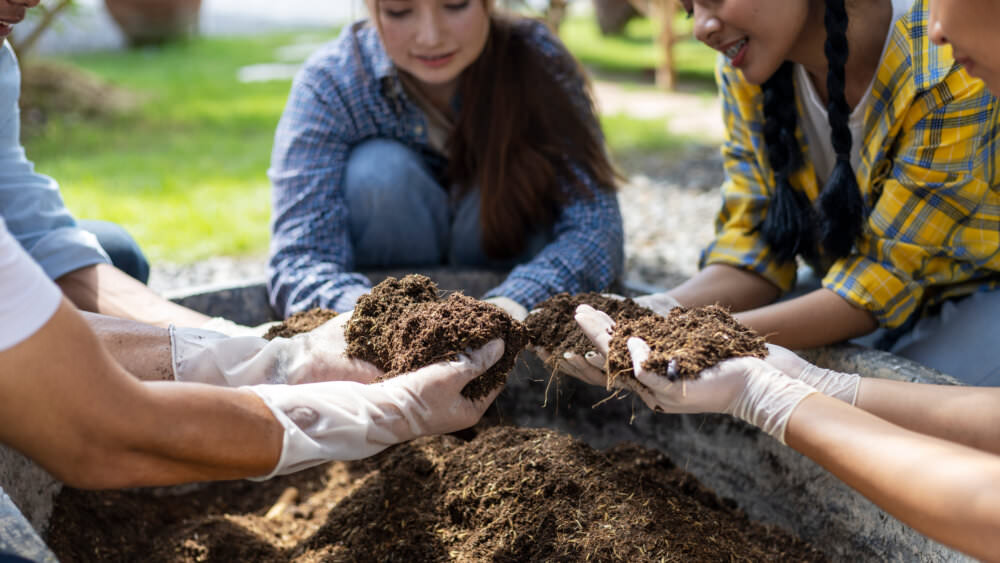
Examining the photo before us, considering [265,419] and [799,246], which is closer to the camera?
[265,419]

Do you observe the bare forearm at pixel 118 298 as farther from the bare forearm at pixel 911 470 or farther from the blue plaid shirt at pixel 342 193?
the bare forearm at pixel 911 470

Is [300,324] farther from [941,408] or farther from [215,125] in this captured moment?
[215,125]

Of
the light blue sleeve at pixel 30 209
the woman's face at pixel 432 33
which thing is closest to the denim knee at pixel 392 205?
the woman's face at pixel 432 33

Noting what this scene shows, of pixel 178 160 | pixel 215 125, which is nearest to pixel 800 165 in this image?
pixel 178 160

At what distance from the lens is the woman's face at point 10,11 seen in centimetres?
155

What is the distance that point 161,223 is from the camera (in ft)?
13.6

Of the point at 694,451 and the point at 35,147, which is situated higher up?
the point at 694,451

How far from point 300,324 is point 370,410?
19.2 inches

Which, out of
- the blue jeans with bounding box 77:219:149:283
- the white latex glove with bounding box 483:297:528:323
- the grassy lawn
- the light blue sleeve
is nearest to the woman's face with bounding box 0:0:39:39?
the light blue sleeve

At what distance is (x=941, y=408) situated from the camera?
1.44 m

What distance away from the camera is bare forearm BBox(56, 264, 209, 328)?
1946 millimetres

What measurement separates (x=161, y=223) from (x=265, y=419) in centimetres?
319

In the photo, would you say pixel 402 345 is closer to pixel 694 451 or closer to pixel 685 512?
pixel 685 512

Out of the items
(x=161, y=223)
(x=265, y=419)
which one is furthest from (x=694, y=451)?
(x=161, y=223)
